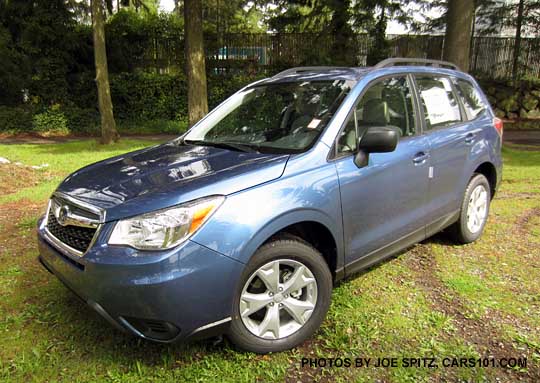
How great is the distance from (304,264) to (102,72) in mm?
10976

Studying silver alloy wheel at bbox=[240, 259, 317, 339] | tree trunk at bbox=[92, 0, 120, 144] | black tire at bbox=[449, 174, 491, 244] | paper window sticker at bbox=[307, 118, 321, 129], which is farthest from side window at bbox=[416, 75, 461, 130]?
tree trunk at bbox=[92, 0, 120, 144]

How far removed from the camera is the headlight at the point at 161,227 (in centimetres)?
233

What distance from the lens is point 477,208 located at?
4562 mm

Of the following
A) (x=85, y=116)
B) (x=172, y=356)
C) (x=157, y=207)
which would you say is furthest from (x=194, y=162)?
(x=85, y=116)

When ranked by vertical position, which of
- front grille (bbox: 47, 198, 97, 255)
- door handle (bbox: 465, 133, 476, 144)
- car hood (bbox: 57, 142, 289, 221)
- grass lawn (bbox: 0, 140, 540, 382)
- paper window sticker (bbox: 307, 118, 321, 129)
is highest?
paper window sticker (bbox: 307, 118, 321, 129)

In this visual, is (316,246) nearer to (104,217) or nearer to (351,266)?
(351,266)

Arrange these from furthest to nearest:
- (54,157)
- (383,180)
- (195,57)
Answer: (195,57) → (54,157) → (383,180)

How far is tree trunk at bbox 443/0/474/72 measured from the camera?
9188mm

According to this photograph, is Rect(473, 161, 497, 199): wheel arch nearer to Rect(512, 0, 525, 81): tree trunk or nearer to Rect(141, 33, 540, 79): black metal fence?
Rect(141, 33, 540, 79): black metal fence

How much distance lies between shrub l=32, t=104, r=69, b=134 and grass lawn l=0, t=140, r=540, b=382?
1273 centimetres

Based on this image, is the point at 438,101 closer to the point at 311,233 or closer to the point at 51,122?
the point at 311,233

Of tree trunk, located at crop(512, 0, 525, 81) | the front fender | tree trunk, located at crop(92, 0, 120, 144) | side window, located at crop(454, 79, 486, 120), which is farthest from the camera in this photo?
tree trunk, located at crop(512, 0, 525, 81)

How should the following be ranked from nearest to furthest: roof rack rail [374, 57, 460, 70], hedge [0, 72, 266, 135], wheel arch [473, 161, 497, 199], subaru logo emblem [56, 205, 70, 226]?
subaru logo emblem [56, 205, 70, 226]
roof rack rail [374, 57, 460, 70]
wheel arch [473, 161, 497, 199]
hedge [0, 72, 266, 135]

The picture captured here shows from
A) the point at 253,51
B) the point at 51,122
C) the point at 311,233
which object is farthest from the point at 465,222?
the point at 51,122
